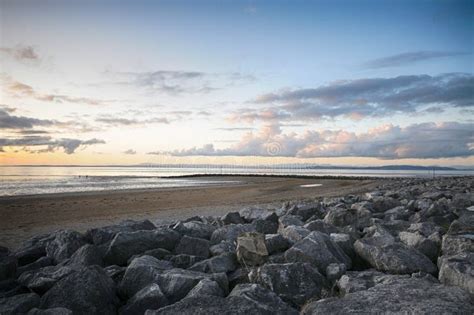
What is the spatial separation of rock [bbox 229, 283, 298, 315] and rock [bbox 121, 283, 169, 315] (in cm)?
82

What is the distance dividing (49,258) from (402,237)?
588 cm

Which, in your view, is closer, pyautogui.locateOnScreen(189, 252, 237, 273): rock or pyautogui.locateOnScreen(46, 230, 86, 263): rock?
pyautogui.locateOnScreen(189, 252, 237, 273): rock

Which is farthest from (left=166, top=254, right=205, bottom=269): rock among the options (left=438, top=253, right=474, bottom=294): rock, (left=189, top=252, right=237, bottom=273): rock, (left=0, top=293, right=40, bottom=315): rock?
(left=438, top=253, right=474, bottom=294): rock

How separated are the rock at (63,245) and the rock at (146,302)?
8.32ft

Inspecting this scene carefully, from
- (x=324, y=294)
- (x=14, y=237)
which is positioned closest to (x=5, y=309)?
(x=324, y=294)

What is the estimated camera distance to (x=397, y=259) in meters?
4.70

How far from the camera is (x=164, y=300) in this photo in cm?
397

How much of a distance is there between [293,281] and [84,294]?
2.36 m

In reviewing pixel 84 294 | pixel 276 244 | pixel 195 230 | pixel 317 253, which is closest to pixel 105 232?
pixel 195 230

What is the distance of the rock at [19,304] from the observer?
12.4ft

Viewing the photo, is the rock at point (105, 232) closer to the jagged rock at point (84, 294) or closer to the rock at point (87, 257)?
the rock at point (87, 257)

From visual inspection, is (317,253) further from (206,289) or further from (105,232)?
(105,232)

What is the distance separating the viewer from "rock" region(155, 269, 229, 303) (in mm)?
4215

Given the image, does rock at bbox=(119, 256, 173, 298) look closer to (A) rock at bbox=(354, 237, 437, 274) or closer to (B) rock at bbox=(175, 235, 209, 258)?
(B) rock at bbox=(175, 235, 209, 258)
